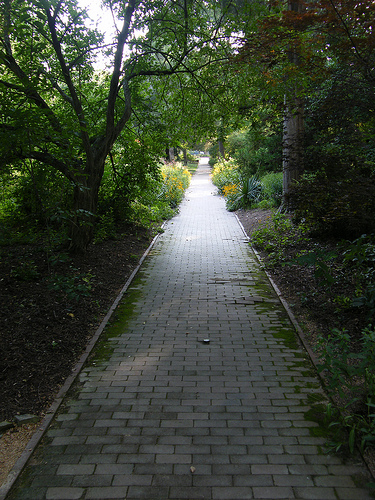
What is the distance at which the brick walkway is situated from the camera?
2785 millimetres

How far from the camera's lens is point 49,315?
5391mm

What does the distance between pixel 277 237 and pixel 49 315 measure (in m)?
6.40

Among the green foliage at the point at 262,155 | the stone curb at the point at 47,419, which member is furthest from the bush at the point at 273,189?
the stone curb at the point at 47,419

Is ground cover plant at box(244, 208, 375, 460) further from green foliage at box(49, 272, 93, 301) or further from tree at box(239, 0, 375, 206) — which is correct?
green foliage at box(49, 272, 93, 301)

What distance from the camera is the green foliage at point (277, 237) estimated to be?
350 inches

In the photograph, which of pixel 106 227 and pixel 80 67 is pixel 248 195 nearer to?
pixel 106 227

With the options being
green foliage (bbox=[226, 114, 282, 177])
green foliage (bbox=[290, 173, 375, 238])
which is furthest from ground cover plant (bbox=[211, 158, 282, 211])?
green foliage (bbox=[290, 173, 375, 238])

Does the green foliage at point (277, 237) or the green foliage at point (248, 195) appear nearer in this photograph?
the green foliage at point (277, 237)

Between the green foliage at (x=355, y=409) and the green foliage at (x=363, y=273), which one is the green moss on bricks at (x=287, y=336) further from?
the green foliage at (x=355, y=409)

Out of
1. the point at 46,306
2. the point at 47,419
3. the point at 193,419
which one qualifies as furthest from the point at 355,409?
the point at 46,306

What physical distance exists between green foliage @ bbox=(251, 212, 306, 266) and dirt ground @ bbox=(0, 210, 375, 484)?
84 centimetres

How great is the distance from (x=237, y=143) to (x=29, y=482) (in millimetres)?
29309

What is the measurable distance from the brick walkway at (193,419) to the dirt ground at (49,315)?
0.30 m

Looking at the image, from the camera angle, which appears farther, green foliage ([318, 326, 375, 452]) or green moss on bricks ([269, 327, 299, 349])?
green moss on bricks ([269, 327, 299, 349])
